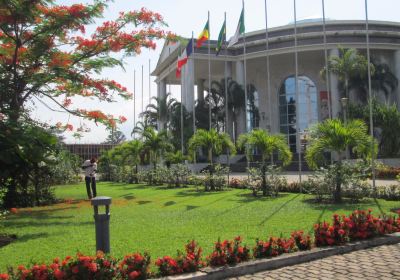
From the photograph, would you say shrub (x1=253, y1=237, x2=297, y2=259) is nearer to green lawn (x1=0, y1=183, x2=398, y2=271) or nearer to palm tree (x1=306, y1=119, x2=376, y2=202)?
green lawn (x1=0, y1=183, x2=398, y2=271)

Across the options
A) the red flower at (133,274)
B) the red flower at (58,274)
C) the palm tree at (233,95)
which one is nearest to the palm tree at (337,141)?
the red flower at (133,274)

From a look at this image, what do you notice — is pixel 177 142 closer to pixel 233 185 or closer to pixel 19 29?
pixel 233 185

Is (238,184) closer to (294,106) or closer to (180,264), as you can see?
(180,264)

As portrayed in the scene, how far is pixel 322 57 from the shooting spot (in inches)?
1625

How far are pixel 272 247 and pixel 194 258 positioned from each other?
1.29m

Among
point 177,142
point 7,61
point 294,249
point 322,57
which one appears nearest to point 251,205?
point 294,249

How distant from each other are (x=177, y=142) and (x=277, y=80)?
42.4 ft

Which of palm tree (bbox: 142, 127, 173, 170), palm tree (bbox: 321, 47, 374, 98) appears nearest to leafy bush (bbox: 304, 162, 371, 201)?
palm tree (bbox: 142, 127, 173, 170)

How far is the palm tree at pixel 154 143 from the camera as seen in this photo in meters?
24.4

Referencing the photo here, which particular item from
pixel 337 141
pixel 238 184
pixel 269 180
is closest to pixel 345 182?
pixel 337 141

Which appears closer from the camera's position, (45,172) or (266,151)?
(45,172)

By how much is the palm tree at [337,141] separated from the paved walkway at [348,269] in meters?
6.25

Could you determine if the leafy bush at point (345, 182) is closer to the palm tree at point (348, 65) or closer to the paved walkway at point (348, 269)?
the paved walkway at point (348, 269)

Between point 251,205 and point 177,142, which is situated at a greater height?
point 177,142
